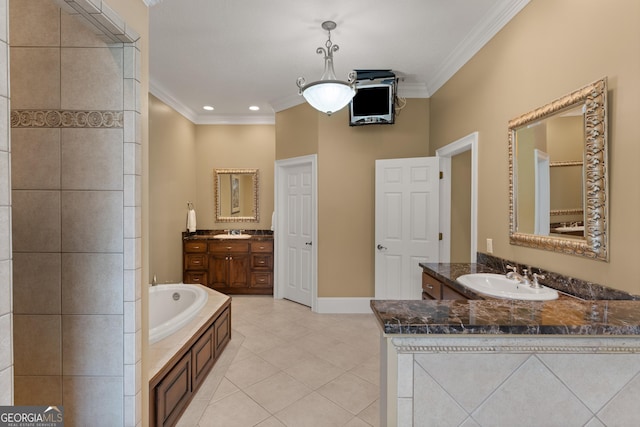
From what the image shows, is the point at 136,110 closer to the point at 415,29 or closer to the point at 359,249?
the point at 415,29

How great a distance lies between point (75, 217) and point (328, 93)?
1.86 metres

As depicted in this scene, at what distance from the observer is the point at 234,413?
2.00 m

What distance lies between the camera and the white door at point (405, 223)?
348 centimetres

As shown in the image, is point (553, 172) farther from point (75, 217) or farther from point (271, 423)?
point (75, 217)

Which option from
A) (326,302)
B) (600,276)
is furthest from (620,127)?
(326,302)

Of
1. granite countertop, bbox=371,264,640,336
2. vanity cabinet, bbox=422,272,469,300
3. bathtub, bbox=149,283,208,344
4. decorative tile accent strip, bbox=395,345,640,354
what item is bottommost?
bathtub, bbox=149,283,208,344

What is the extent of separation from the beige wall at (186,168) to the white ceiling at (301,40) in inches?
23.5

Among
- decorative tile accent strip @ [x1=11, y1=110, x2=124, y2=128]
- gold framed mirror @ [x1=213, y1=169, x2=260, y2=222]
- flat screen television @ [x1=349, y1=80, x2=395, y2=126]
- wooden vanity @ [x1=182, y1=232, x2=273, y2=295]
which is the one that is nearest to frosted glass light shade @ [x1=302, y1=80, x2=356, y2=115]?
flat screen television @ [x1=349, y1=80, x2=395, y2=126]

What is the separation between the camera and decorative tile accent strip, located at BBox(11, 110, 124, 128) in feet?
4.59

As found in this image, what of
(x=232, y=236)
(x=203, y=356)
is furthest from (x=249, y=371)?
(x=232, y=236)

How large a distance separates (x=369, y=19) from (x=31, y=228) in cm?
260

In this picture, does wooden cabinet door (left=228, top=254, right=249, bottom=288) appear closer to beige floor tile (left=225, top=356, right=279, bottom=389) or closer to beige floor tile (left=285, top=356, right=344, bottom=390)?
beige floor tile (left=225, top=356, right=279, bottom=389)

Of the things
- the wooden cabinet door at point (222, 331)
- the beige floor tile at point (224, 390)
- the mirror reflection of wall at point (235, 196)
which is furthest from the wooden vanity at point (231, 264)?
the beige floor tile at point (224, 390)

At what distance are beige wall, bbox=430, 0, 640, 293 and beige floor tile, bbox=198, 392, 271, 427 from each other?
2.07 meters
